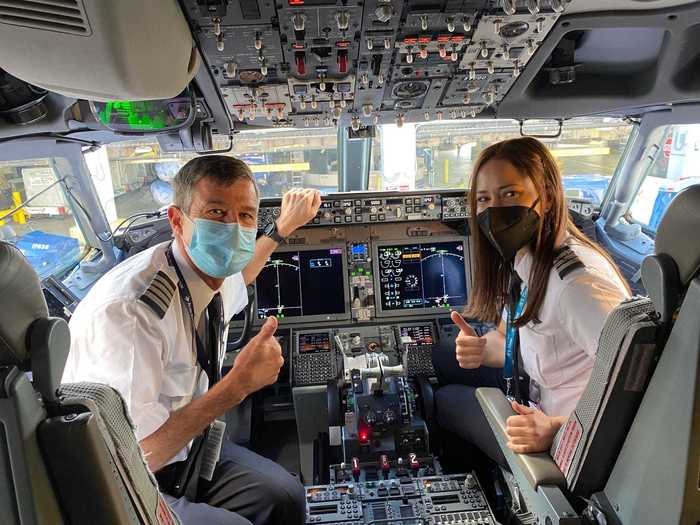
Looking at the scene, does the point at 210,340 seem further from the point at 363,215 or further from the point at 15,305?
the point at 363,215

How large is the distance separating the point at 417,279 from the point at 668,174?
1784 millimetres

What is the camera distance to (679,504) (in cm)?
86

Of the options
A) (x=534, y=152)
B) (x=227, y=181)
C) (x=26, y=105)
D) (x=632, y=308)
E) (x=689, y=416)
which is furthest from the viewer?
(x=26, y=105)

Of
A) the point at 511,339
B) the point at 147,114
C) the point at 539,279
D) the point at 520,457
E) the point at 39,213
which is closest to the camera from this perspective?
the point at 520,457

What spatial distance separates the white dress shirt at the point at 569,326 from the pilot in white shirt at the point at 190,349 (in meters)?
0.88

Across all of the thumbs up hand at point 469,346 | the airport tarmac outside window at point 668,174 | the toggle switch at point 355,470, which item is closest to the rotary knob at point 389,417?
the toggle switch at point 355,470

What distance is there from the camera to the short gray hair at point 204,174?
185cm

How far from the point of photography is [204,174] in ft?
6.07

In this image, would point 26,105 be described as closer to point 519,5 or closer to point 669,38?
point 519,5

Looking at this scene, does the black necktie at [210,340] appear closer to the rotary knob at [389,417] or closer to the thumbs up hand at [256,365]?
the thumbs up hand at [256,365]

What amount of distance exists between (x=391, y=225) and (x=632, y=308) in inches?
95.8

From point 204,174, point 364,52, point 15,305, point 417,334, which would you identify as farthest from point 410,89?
point 15,305

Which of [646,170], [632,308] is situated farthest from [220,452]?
[646,170]

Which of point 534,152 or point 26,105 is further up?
point 26,105
